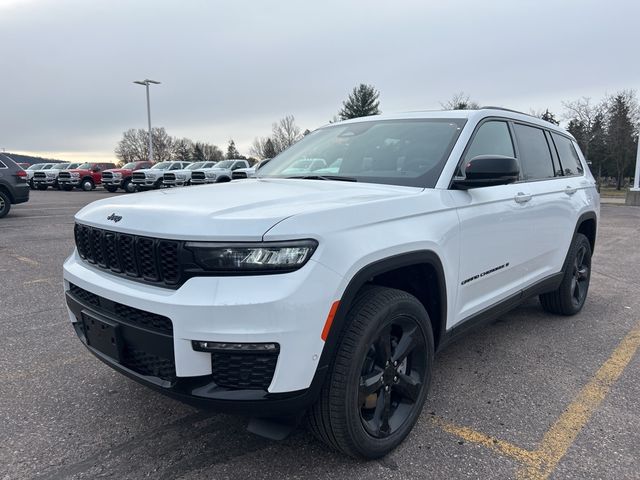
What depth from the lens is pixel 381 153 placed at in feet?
10.7

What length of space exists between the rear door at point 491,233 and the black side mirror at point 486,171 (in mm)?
68

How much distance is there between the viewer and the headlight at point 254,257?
6.34 feet

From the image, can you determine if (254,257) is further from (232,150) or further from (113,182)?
(232,150)

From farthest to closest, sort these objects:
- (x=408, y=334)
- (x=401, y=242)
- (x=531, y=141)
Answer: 1. (x=531, y=141)
2. (x=408, y=334)
3. (x=401, y=242)

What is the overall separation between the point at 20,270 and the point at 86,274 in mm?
4812

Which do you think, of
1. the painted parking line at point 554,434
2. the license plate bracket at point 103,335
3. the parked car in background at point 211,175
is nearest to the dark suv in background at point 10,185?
the parked car in background at point 211,175

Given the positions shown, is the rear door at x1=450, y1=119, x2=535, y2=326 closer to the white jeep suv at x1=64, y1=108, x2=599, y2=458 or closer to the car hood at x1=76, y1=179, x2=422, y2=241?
the white jeep suv at x1=64, y1=108, x2=599, y2=458

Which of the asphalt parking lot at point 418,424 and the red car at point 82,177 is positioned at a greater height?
the red car at point 82,177

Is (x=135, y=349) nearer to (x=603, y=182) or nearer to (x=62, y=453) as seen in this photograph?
(x=62, y=453)

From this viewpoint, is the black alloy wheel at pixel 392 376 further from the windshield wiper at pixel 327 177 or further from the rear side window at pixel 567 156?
the rear side window at pixel 567 156

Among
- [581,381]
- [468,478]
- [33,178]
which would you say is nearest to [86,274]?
[468,478]

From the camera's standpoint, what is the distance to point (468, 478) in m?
2.29

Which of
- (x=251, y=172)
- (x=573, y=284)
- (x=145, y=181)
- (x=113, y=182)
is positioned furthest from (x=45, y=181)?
(x=573, y=284)

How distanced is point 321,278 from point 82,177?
3076 cm
